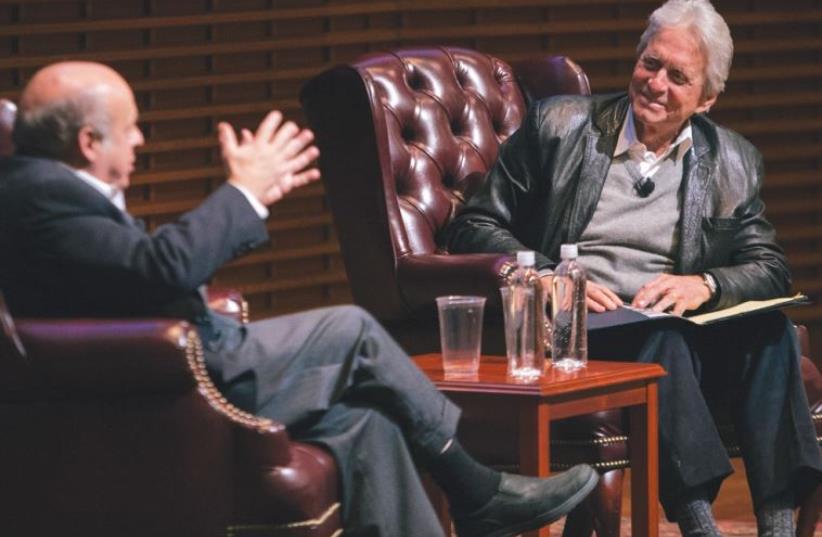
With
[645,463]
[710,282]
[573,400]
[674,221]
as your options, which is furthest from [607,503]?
[674,221]

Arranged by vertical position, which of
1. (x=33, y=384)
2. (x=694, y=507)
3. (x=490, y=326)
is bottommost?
(x=694, y=507)

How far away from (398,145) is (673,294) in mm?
850

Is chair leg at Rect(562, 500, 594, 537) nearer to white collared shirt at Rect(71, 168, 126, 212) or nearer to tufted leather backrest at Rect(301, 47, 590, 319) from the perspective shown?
tufted leather backrest at Rect(301, 47, 590, 319)

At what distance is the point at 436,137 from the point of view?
4.44m

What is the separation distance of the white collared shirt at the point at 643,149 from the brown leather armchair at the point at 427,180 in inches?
18.0

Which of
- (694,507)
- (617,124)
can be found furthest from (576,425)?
(617,124)

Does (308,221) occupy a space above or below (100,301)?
below

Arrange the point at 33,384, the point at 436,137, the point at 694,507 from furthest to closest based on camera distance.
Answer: the point at 436,137, the point at 694,507, the point at 33,384

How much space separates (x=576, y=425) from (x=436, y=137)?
1074 mm

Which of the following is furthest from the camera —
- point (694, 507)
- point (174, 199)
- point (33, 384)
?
point (174, 199)

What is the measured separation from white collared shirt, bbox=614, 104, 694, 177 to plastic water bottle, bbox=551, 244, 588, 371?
584 mm

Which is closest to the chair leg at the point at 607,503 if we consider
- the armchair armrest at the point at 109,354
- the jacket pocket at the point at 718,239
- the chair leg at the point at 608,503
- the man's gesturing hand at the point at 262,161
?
the chair leg at the point at 608,503

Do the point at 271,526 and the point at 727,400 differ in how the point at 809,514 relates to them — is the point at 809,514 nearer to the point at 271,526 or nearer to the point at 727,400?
the point at 727,400

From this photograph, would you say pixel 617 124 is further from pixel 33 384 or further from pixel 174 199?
pixel 174 199
